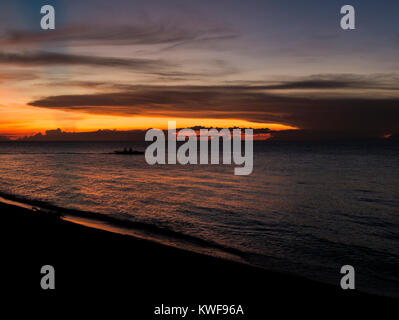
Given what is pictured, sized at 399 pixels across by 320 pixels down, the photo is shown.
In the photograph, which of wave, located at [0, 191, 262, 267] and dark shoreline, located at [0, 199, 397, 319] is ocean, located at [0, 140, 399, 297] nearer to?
wave, located at [0, 191, 262, 267]

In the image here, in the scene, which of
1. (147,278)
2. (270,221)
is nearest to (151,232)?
(270,221)

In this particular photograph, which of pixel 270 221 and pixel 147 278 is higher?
→ pixel 147 278

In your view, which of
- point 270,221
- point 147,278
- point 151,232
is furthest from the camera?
point 270,221

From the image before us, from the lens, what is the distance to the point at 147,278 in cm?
892

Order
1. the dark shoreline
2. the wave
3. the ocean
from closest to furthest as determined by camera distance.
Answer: the dark shoreline, the ocean, the wave

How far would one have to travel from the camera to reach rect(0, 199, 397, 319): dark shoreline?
7.77m

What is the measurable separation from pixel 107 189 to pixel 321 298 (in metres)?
26.3

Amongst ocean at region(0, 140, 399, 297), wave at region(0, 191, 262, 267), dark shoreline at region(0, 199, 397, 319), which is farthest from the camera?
wave at region(0, 191, 262, 267)

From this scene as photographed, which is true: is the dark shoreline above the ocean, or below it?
above

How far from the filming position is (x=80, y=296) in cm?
752

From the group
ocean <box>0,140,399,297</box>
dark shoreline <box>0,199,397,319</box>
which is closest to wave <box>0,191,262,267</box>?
ocean <box>0,140,399,297</box>

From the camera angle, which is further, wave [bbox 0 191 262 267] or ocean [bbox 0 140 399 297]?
wave [bbox 0 191 262 267]

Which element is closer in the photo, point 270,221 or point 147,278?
point 147,278

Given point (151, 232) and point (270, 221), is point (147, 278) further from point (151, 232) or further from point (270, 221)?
point (270, 221)
